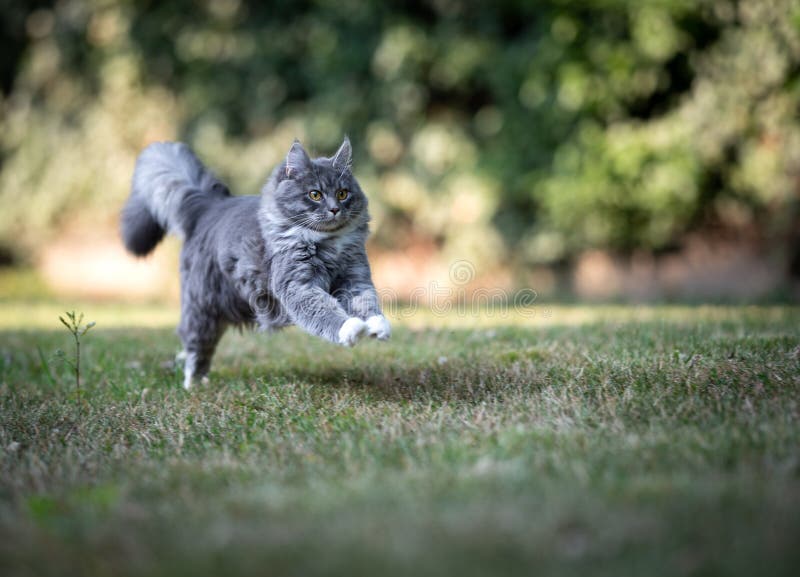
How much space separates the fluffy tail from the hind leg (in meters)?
0.52

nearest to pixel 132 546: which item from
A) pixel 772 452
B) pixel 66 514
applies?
pixel 66 514

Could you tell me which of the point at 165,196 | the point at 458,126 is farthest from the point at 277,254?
the point at 458,126

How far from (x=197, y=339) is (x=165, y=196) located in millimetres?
911

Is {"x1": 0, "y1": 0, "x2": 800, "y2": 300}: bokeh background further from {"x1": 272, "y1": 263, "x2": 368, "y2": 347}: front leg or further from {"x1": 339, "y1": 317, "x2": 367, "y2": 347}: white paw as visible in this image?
{"x1": 339, "y1": 317, "x2": 367, "y2": 347}: white paw

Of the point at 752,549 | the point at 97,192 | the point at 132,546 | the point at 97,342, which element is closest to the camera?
the point at 752,549

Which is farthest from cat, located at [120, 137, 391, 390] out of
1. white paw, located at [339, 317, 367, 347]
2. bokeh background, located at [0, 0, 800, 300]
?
bokeh background, located at [0, 0, 800, 300]

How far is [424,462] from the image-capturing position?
235 centimetres

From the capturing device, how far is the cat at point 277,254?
11.3 ft

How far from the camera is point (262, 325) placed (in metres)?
3.82

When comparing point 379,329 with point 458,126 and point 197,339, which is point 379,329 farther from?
point 458,126

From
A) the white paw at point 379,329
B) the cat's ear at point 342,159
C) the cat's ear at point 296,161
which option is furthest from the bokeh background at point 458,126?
the white paw at point 379,329

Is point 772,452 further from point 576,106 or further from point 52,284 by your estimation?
point 52,284

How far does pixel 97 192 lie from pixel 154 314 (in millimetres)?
4570

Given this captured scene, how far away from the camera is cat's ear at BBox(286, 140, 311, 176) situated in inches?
147
